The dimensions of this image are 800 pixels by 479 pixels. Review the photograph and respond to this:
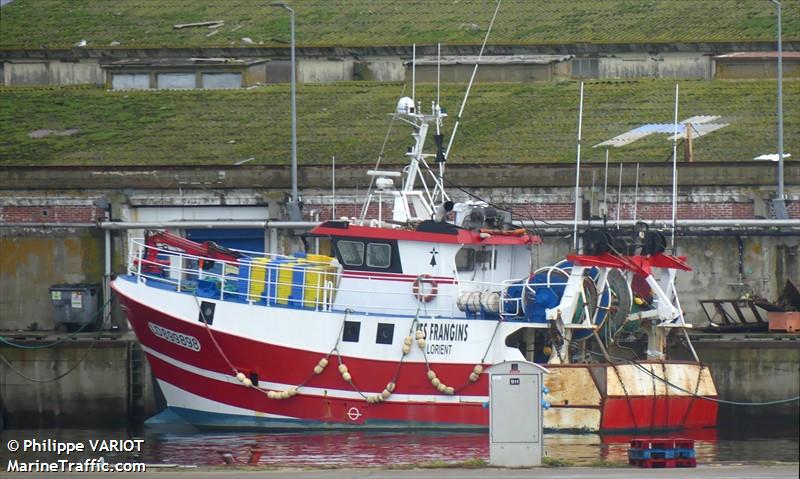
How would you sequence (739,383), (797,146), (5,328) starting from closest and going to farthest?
(739,383) < (5,328) < (797,146)

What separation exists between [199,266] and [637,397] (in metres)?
8.91

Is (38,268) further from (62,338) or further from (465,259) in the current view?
(465,259)

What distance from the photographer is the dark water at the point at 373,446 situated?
25156 mm

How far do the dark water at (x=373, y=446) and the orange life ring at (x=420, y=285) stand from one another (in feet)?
8.47

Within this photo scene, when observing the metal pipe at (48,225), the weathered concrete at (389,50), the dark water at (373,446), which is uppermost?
the weathered concrete at (389,50)

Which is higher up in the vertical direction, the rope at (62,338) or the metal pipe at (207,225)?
the metal pipe at (207,225)

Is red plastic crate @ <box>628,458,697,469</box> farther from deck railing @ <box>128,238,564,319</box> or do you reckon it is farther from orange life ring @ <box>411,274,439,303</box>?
orange life ring @ <box>411,274,439,303</box>

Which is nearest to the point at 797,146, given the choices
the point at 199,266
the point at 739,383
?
the point at 739,383

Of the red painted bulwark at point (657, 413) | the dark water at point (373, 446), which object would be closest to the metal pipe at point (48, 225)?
the dark water at point (373, 446)

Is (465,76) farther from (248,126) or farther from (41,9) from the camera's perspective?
(41,9)

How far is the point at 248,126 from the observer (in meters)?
43.8

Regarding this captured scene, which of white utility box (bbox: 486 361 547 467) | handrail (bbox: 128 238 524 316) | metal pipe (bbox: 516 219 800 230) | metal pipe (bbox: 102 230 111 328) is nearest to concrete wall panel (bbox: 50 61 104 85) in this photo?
metal pipe (bbox: 102 230 111 328)

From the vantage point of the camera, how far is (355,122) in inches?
1719

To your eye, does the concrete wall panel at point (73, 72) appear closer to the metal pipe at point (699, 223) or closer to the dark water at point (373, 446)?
the metal pipe at point (699, 223)
